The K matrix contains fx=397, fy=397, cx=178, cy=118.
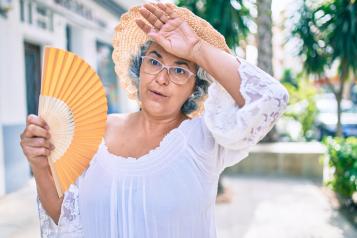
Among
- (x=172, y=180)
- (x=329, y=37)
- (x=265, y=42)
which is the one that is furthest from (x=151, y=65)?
(x=329, y=37)

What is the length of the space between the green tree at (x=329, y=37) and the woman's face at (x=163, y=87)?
648cm

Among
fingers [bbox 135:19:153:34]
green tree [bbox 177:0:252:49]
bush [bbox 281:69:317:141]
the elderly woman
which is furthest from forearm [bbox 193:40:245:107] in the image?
bush [bbox 281:69:317:141]

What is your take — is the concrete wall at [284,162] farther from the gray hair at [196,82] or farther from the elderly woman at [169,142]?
the elderly woman at [169,142]

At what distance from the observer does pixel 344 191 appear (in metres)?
4.88

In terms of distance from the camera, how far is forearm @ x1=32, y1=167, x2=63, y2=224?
1420 millimetres

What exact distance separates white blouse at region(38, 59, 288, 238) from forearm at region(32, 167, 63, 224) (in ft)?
0.40

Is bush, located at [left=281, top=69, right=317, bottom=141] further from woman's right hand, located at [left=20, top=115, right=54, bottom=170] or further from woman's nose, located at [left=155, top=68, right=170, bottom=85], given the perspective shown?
woman's right hand, located at [left=20, top=115, right=54, bottom=170]

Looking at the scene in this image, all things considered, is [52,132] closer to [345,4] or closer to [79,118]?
[79,118]

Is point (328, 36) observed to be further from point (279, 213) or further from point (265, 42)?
point (279, 213)

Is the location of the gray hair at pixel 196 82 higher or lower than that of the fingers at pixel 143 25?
lower

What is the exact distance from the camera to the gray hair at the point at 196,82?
1443 mm

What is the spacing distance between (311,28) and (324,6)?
1.00 m

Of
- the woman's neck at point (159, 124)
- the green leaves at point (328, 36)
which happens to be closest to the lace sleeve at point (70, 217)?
the woman's neck at point (159, 124)

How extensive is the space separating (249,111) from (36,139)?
673 mm
